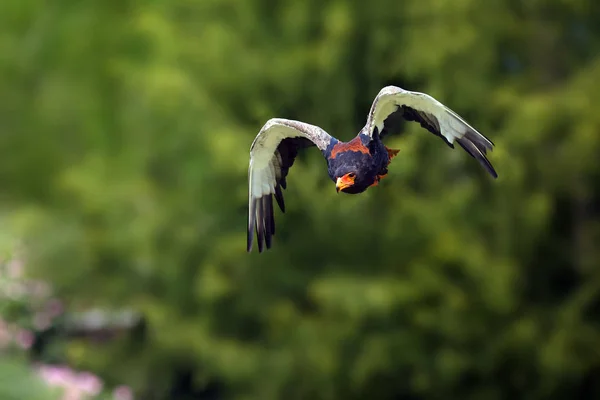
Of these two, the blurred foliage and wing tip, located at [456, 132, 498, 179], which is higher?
the blurred foliage

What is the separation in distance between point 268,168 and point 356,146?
3.19 feet

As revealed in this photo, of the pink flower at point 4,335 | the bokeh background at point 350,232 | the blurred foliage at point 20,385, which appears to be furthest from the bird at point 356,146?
the pink flower at point 4,335

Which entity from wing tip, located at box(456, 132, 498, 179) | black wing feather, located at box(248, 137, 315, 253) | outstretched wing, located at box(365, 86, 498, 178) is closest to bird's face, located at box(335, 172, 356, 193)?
outstretched wing, located at box(365, 86, 498, 178)

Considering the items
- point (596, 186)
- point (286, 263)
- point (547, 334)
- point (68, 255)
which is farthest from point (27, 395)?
point (596, 186)

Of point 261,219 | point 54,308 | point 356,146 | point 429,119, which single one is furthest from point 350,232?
point 356,146

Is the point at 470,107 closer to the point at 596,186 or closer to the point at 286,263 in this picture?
the point at 596,186

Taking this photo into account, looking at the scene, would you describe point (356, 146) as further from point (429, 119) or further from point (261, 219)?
point (261, 219)

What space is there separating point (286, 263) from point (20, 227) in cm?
263

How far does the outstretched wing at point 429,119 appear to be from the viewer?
3.66 m

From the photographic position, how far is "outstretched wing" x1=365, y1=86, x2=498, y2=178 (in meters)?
3.66

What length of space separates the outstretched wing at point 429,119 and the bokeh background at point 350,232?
9.60ft

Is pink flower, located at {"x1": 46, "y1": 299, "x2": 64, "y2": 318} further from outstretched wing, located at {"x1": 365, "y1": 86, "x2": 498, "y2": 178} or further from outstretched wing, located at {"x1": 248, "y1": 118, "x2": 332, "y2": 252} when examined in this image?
outstretched wing, located at {"x1": 365, "y1": 86, "x2": 498, "y2": 178}

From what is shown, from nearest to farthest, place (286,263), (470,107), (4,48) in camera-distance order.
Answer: (470,107)
(286,263)
(4,48)

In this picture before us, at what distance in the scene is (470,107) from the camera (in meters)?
7.52
